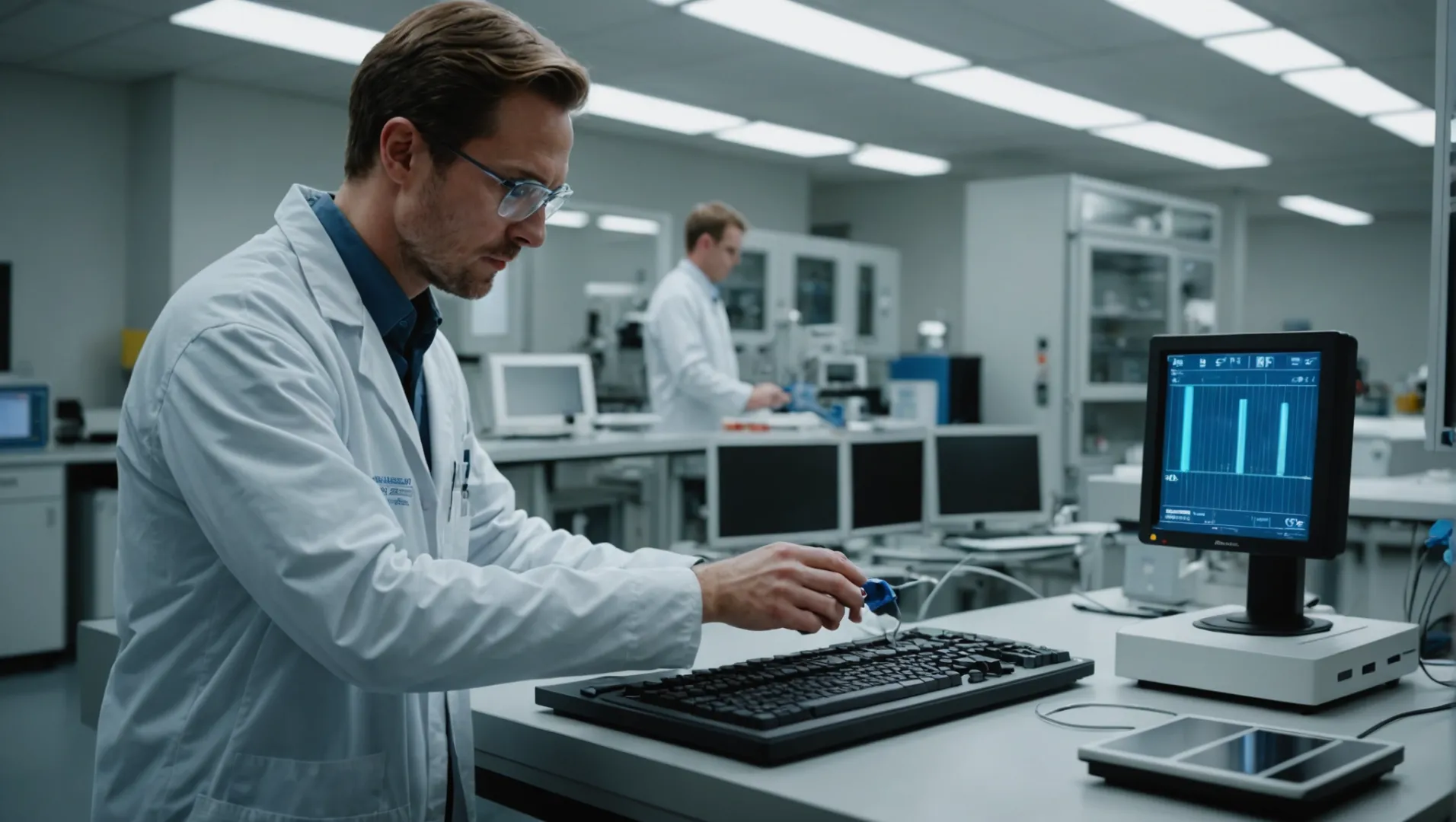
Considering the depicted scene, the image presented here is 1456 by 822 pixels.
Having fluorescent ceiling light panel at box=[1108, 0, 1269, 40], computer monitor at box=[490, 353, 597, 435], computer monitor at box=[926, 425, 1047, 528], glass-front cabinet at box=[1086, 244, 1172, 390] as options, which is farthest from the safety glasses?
glass-front cabinet at box=[1086, 244, 1172, 390]

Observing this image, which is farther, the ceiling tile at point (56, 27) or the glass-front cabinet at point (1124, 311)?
the glass-front cabinet at point (1124, 311)

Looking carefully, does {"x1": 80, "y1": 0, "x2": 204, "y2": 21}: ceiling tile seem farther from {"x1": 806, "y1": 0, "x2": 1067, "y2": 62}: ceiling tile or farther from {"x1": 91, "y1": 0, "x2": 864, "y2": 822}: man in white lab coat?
{"x1": 91, "y1": 0, "x2": 864, "y2": 822}: man in white lab coat

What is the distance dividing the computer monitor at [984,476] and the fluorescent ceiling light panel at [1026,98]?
2.99 meters

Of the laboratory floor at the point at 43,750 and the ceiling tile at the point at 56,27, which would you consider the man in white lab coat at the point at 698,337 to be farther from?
the ceiling tile at the point at 56,27

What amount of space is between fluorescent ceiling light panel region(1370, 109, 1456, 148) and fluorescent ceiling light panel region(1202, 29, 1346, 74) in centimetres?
133

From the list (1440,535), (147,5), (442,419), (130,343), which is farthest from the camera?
(130,343)

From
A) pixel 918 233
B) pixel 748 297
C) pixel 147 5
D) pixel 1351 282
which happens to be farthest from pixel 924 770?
pixel 1351 282

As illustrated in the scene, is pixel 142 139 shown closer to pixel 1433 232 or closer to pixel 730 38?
pixel 730 38

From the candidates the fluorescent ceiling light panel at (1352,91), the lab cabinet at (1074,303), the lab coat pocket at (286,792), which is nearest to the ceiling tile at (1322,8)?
the fluorescent ceiling light panel at (1352,91)

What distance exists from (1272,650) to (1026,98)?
575 centimetres

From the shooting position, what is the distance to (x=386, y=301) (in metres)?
1.19

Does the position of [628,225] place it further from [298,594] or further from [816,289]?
[298,594]

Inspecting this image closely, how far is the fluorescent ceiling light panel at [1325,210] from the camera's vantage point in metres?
10.1

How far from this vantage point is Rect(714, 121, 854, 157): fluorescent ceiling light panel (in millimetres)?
7434
